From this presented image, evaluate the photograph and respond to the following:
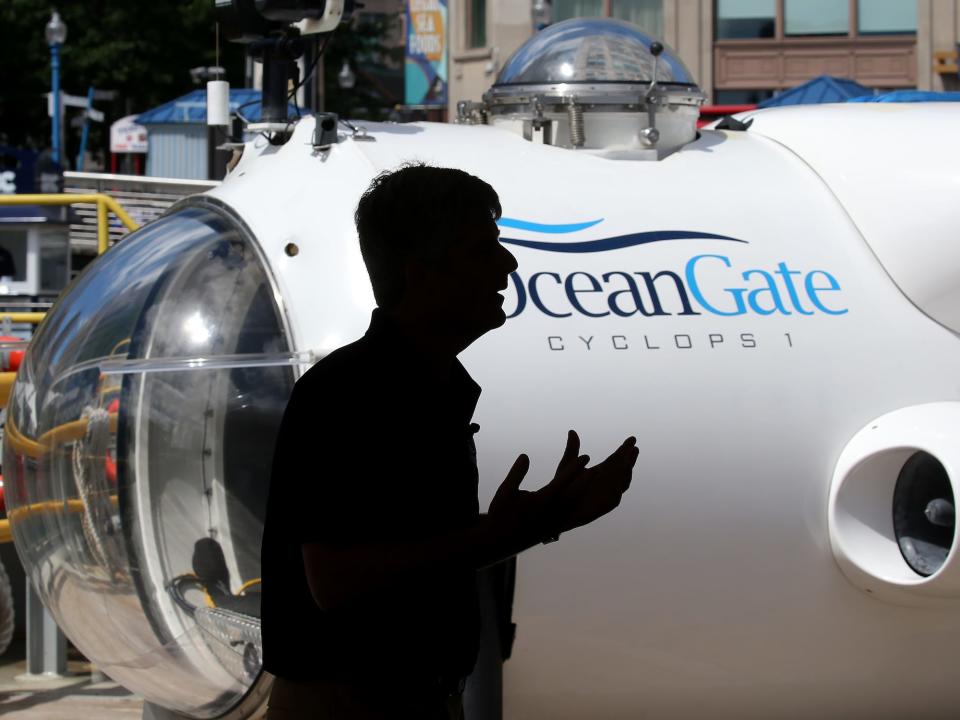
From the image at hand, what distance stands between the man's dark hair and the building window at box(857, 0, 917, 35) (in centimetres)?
2396

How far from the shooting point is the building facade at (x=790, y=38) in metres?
24.4

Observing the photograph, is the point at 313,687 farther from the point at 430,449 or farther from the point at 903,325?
the point at 903,325

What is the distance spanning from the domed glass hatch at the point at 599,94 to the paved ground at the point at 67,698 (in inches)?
103

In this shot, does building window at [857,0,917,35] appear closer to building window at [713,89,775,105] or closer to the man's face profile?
building window at [713,89,775,105]

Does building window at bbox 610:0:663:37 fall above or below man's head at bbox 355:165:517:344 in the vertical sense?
above

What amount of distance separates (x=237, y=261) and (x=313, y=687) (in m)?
1.91

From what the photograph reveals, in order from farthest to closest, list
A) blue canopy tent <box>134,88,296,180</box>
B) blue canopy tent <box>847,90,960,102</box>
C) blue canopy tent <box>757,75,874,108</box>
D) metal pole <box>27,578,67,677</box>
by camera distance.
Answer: blue canopy tent <box>134,88,296,180</box> → blue canopy tent <box>757,75,874,108</box> → metal pole <box>27,578,67,677</box> → blue canopy tent <box>847,90,960,102</box>

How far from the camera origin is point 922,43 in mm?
24125

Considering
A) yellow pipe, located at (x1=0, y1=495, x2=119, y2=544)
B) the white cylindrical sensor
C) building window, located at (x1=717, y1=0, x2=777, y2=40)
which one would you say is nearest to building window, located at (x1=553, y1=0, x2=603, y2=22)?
building window, located at (x1=717, y1=0, x2=777, y2=40)

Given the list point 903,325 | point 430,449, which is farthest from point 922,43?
point 430,449

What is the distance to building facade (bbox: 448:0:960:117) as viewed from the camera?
24.4m

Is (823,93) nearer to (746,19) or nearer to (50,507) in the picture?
(50,507)

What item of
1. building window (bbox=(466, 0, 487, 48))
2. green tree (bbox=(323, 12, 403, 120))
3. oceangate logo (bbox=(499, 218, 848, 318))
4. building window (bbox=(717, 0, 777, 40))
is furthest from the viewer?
green tree (bbox=(323, 12, 403, 120))

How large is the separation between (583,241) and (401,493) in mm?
1808
